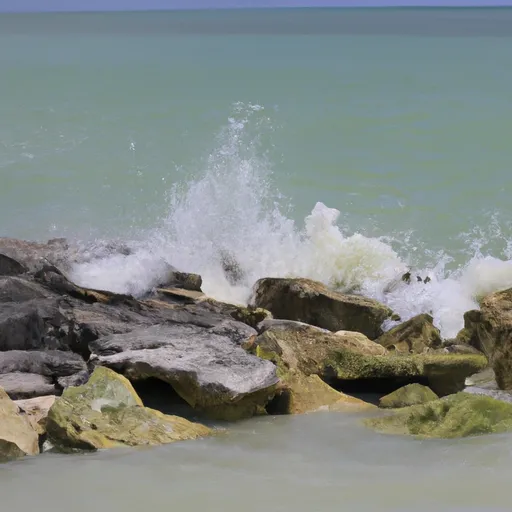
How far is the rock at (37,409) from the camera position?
5059mm

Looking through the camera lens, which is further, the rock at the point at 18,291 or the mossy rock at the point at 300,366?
the rock at the point at 18,291

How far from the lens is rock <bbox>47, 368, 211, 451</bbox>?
4.91 metres

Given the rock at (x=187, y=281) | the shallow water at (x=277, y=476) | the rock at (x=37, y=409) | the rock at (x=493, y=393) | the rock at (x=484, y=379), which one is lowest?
the shallow water at (x=277, y=476)

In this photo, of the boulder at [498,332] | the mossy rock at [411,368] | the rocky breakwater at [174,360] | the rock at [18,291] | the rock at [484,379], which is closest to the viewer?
the rocky breakwater at [174,360]

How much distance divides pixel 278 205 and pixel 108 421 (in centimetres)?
765

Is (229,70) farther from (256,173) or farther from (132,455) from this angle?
(132,455)

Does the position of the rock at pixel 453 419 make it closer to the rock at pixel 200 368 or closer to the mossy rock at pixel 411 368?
the rock at pixel 200 368

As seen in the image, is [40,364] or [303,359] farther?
[303,359]

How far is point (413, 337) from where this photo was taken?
762 centimetres

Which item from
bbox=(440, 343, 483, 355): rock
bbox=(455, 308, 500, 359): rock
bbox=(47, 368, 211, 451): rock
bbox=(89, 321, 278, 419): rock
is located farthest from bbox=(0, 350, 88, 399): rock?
Result: bbox=(455, 308, 500, 359): rock

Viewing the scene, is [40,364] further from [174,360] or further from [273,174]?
[273,174]

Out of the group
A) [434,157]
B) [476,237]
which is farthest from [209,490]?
[434,157]

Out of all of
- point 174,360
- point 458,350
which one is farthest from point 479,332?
point 174,360

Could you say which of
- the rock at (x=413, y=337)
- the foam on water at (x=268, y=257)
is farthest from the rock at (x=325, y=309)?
the foam on water at (x=268, y=257)
